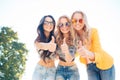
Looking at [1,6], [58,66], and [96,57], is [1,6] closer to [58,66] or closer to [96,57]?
[58,66]

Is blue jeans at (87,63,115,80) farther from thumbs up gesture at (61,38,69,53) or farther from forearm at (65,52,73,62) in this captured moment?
thumbs up gesture at (61,38,69,53)

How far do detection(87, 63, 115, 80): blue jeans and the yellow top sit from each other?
0.05 m

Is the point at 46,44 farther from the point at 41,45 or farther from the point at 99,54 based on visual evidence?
the point at 99,54

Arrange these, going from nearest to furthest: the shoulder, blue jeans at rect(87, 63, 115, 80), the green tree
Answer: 1. blue jeans at rect(87, 63, 115, 80)
2. the shoulder
3. the green tree

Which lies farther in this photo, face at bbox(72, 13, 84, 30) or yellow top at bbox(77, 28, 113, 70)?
face at bbox(72, 13, 84, 30)

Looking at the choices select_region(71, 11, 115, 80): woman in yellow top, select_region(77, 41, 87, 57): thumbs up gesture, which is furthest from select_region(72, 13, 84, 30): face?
select_region(77, 41, 87, 57): thumbs up gesture

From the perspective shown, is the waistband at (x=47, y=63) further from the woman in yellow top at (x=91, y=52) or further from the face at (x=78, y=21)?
the face at (x=78, y=21)

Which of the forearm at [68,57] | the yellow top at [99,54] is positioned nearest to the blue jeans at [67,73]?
the forearm at [68,57]

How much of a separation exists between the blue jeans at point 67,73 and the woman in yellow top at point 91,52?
167mm

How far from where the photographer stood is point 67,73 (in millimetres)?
3318

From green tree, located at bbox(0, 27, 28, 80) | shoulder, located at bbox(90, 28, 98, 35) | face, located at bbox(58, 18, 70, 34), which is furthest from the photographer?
green tree, located at bbox(0, 27, 28, 80)

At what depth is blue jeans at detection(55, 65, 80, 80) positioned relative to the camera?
130 inches

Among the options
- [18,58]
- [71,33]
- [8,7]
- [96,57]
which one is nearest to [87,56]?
[96,57]

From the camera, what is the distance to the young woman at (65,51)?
333 cm
